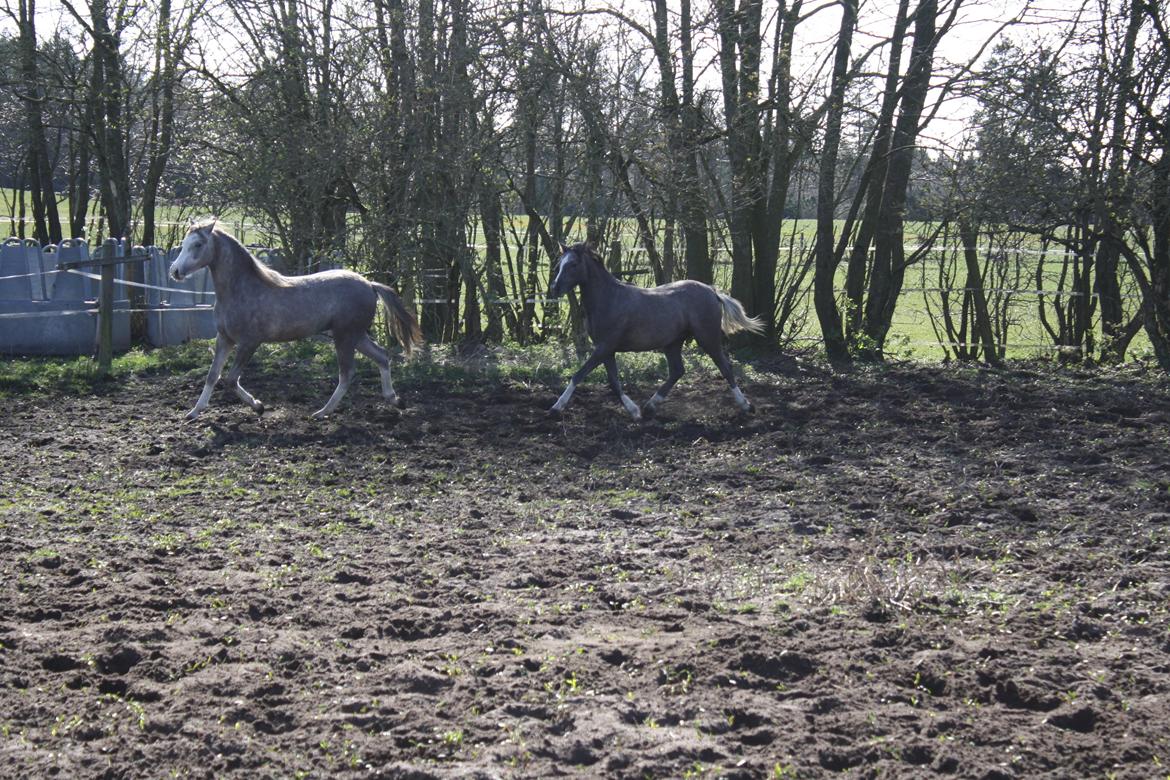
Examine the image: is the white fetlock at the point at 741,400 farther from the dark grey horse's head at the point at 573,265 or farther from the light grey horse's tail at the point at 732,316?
the dark grey horse's head at the point at 573,265

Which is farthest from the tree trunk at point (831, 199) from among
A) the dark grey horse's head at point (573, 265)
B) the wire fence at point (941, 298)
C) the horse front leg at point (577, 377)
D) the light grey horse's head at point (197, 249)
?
the light grey horse's head at point (197, 249)

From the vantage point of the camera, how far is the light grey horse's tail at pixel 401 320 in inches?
407

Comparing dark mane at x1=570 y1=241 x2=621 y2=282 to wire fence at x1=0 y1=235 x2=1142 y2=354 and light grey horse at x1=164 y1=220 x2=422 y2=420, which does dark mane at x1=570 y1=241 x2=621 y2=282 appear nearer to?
light grey horse at x1=164 y1=220 x2=422 y2=420

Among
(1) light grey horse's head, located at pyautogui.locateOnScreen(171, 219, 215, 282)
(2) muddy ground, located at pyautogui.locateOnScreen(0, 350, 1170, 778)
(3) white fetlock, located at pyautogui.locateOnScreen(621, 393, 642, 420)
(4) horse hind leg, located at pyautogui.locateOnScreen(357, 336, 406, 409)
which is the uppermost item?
(1) light grey horse's head, located at pyautogui.locateOnScreen(171, 219, 215, 282)

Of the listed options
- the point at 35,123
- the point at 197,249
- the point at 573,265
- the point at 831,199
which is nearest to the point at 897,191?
the point at 831,199

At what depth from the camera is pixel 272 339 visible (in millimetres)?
9641

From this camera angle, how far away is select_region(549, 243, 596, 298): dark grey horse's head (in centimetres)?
963

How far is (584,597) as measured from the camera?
16.6 feet

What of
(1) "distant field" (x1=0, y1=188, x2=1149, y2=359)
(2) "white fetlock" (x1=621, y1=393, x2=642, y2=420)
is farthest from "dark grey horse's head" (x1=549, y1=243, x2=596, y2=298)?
(1) "distant field" (x1=0, y1=188, x2=1149, y2=359)

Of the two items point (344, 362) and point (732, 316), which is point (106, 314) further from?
point (732, 316)

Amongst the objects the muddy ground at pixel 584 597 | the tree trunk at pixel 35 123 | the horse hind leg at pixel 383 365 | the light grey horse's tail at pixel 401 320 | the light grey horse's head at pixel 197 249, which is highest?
the tree trunk at pixel 35 123

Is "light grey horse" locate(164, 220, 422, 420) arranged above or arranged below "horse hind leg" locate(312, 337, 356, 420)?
above

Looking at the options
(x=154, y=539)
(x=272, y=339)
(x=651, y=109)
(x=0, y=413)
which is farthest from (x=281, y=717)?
(x=651, y=109)

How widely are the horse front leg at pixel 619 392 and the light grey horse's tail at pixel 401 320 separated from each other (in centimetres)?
193
